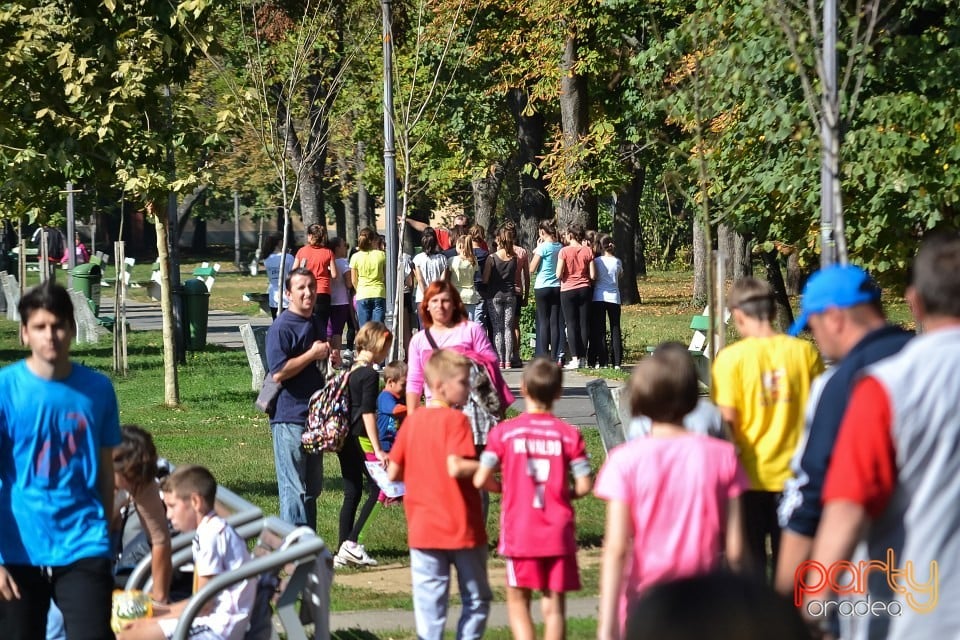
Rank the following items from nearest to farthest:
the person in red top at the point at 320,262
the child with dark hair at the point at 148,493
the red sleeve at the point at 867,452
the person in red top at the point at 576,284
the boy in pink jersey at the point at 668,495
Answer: the red sleeve at the point at 867,452 → the boy in pink jersey at the point at 668,495 → the child with dark hair at the point at 148,493 → the person in red top at the point at 320,262 → the person in red top at the point at 576,284

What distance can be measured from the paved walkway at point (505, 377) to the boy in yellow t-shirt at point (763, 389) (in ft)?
5.35

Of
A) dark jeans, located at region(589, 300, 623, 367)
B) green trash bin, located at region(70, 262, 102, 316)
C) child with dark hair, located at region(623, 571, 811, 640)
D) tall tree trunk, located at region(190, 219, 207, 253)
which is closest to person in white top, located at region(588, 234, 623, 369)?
dark jeans, located at region(589, 300, 623, 367)

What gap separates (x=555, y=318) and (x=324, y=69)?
1109 centimetres

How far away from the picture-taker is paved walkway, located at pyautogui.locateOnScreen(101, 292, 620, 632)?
749 cm

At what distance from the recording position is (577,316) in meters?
18.6

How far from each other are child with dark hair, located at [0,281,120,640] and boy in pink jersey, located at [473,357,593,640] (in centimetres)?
157

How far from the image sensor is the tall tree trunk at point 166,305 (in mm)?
15963

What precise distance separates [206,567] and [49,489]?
88 cm

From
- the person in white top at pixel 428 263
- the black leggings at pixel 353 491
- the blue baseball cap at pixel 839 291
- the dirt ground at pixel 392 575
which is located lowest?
the dirt ground at pixel 392 575

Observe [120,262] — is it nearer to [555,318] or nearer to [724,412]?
[555,318]

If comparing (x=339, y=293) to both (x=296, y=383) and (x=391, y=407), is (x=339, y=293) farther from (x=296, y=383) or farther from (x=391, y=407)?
(x=296, y=383)

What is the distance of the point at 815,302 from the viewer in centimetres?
446

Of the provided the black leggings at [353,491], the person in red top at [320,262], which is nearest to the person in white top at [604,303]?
the person in red top at [320,262]

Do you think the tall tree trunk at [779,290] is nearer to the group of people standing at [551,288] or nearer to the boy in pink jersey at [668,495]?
the group of people standing at [551,288]
